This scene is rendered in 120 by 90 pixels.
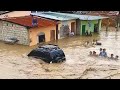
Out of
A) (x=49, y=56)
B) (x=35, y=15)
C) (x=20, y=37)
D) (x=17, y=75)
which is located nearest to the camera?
(x=17, y=75)

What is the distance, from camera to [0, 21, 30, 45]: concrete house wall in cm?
1767

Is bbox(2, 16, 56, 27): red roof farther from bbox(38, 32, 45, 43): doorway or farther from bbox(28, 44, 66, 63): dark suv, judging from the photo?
bbox(28, 44, 66, 63): dark suv

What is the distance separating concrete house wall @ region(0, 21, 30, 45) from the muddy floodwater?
0.62 metres

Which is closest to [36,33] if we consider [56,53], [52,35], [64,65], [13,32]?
[13,32]

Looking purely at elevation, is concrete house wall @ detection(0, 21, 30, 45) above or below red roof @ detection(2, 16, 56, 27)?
below

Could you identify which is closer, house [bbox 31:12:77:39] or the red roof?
the red roof

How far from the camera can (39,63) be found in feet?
46.1

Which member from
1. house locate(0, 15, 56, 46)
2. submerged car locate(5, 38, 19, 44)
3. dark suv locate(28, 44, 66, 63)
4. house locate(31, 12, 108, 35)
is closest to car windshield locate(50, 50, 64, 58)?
dark suv locate(28, 44, 66, 63)

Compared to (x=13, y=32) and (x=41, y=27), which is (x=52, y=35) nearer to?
(x=41, y=27)
